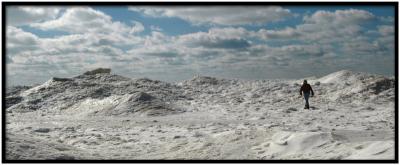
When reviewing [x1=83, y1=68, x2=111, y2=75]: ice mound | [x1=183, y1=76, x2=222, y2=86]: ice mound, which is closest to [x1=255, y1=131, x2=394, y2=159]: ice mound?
[x1=183, y1=76, x2=222, y2=86]: ice mound

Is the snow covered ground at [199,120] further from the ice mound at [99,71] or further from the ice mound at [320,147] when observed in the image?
the ice mound at [99,71]

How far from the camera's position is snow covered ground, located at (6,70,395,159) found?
10039mm

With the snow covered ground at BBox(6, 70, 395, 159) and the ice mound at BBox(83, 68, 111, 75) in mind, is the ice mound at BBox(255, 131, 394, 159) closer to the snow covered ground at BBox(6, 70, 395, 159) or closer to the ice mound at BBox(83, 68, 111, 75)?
the snow covered ground at BBox(6, 70, 395, 159)

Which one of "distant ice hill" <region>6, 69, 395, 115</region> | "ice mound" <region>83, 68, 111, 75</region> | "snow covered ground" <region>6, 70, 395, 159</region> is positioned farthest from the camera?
"ice mound" <region>83, 68, 111, 75</region>

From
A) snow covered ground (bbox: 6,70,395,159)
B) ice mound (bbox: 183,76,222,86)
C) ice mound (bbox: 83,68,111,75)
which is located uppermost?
ice mound (bbox: 83,68,111,75)

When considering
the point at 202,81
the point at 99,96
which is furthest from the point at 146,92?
the point at 202,81

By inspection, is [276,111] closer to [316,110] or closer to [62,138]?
[316,110]

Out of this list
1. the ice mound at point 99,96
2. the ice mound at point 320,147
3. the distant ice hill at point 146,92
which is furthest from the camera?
the distant ice hill at point 146,92

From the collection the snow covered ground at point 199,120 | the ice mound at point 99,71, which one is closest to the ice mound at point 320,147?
the snow covered ground at point 199,120

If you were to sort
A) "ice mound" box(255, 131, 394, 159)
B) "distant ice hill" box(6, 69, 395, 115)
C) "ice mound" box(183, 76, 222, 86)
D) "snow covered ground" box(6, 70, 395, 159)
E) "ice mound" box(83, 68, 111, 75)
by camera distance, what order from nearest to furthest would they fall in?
1. "ice mound" box(255, 131, 394, 159)
2. "snow covered ground" box(6, 70, 395, 159)
3. "distant ice hill" box(6, 69, 395, 115)
4. "ice mound" box(183, 76, 222, 86)
5. "ice mound" box(83, 68, 111, 75)

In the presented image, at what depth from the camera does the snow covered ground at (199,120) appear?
395 inches

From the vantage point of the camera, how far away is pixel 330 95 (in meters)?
23.8

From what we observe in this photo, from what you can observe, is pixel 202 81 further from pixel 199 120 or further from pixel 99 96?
pixel 199 120

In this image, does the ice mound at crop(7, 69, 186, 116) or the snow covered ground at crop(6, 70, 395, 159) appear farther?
the ice mound at crop(7, 69, 186, 116)
